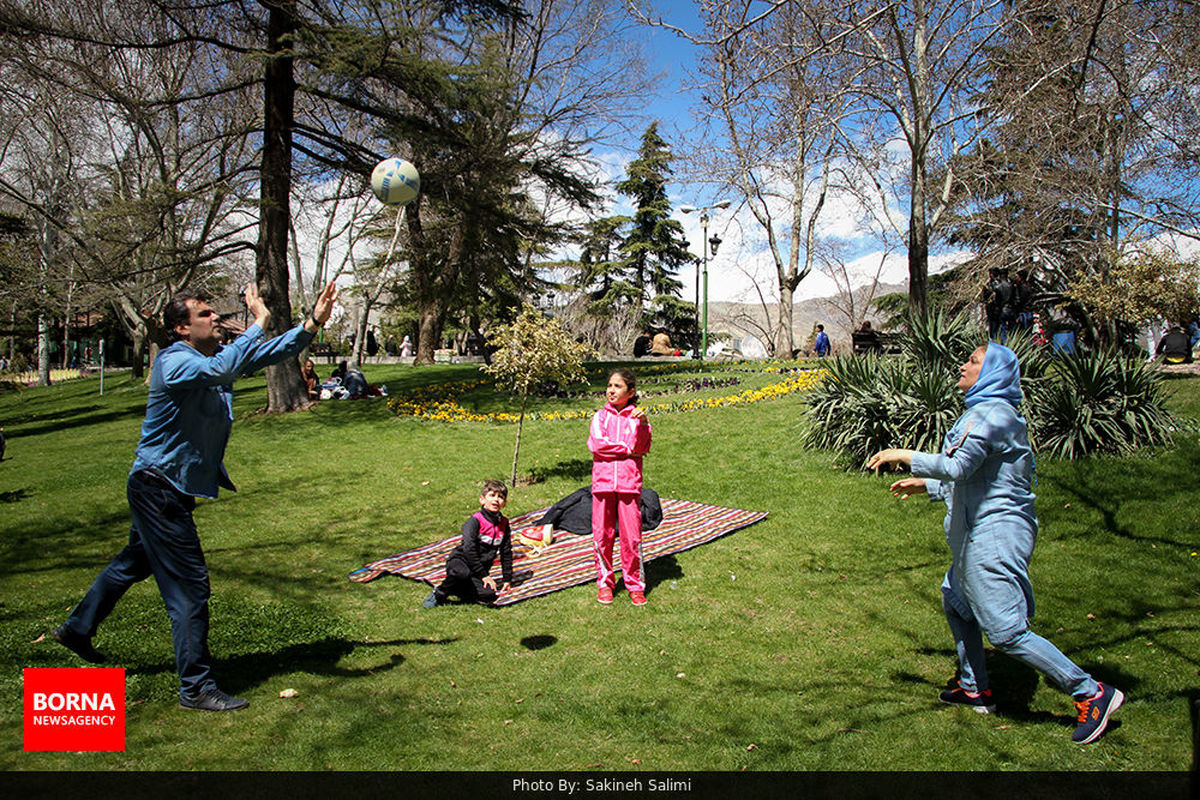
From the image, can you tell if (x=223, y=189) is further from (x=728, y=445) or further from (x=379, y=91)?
(x=728, y=445)

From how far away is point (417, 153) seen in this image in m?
15.7

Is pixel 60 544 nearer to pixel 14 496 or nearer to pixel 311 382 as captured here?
pixel 14 496

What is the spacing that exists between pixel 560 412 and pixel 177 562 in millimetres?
11035

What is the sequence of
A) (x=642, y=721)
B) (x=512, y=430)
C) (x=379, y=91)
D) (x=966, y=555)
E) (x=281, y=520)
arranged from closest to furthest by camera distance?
(x=966, y=555) → (x=642, y=721) → (x=281, y=520) → (x=512, y=430) → (x=379, y=91)

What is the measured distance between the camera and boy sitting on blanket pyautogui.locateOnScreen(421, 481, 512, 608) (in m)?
5.80

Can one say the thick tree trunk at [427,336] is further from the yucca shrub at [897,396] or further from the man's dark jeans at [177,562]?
the man's dark jeans at [177,562]

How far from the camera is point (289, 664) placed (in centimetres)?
452

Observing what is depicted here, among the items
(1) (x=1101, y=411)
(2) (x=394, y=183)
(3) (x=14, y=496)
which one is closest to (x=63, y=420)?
(3) (x=14, y=496)

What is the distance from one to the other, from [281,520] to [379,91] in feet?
34.0

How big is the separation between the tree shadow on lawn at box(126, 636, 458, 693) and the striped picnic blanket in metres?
1.25

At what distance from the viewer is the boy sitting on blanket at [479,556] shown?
5.80m

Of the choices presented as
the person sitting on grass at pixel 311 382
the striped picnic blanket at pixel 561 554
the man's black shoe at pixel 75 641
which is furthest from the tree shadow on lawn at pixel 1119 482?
the person sitting on grass at pixel 311 382

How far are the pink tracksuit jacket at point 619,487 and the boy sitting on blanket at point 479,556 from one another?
79 cm

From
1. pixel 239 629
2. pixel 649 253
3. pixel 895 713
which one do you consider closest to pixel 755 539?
pixel 895 713
